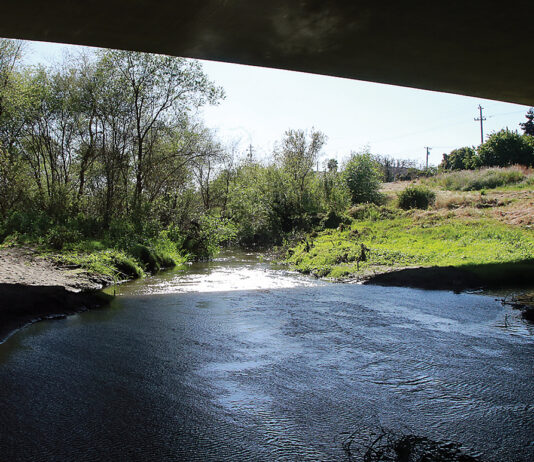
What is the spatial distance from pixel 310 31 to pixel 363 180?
21122 millimetres

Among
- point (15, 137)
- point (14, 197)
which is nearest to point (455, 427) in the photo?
point (14, 197)

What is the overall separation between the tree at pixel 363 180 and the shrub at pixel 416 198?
352 centimetres

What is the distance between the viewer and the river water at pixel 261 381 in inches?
142

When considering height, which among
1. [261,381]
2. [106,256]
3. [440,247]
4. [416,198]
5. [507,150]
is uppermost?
[507,150]

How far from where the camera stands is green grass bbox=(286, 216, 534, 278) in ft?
41.0

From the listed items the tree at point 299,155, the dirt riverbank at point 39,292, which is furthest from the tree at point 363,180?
the dirt riverbank at point 39,292

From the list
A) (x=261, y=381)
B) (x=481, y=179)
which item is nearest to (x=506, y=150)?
(x=481, y=179)

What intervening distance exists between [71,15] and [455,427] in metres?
8.17

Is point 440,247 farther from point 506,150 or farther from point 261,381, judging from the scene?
point 506,150

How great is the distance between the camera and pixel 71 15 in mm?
7012

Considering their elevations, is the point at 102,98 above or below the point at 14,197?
above

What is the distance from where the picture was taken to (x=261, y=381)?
4898 mm

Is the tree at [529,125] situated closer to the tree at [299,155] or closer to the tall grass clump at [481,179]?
the tall grass clump at [481,179]

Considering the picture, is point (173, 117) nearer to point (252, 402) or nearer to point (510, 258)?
point (510, 258)
